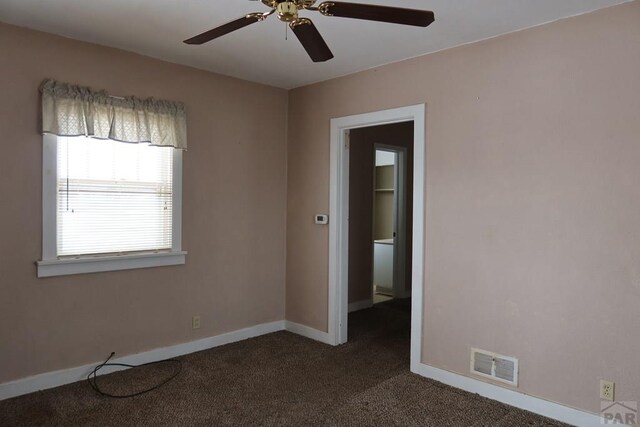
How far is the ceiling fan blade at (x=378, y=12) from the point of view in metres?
1.74

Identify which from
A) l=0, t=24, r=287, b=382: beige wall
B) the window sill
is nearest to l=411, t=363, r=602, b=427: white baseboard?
l=0, t=24, r=287, b=382: beige wall

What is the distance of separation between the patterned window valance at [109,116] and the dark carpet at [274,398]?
1783 mm

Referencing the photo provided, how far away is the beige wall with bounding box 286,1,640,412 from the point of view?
2473mm

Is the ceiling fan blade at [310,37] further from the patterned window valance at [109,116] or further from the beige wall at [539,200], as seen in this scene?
the patterned window valance at [109,116]

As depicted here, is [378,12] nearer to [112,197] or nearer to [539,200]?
[539,200]

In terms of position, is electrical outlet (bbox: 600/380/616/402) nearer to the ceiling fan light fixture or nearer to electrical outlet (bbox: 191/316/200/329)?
the ceiling fan light fixture

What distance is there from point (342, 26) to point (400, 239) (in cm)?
361

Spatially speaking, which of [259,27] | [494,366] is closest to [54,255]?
[259,27]

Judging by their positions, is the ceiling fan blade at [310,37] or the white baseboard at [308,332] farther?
the white baseboard at [308,332]

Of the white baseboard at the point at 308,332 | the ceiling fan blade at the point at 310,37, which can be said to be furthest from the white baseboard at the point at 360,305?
the ceiling fan blade at the point at 310,37

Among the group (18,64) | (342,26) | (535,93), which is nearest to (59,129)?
(18,64)

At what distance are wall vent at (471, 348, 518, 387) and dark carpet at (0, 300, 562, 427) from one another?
172mm

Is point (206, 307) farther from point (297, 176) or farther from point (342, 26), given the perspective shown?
point (342, 26)

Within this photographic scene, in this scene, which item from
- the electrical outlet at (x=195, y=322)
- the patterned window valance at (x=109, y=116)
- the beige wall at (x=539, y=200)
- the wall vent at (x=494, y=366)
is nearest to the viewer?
the beige wall at (x=539, y=200)
